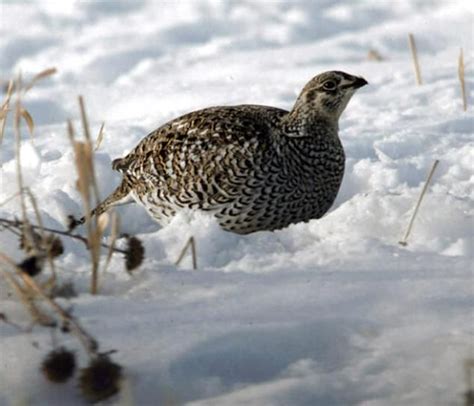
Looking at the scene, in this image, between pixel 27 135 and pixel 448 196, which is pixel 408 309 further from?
pixel 27 135

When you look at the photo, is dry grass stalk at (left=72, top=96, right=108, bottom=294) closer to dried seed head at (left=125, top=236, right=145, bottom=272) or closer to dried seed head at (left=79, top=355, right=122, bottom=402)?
dried seed head at (left=125, top=236, right=145, bottom=272)

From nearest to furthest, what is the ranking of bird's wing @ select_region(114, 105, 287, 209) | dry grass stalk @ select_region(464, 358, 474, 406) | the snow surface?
dry grass stalk @ select_region(464, 358, 474, 406)
the snow surface
bird's wing @ select_region(114, 105, 287, 209)

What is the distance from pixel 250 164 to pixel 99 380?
186 cm

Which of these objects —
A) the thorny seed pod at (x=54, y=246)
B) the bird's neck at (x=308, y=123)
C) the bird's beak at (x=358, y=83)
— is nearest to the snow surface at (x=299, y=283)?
the thorny seed pod at (x=54, y=246)

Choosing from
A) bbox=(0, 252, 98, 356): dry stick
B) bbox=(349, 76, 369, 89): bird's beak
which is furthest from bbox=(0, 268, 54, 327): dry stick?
bbox=(349, 76, 369, 89): bird's beak

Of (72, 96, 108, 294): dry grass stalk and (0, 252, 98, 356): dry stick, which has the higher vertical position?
(72, 96, 108, 294): dry grass stalk

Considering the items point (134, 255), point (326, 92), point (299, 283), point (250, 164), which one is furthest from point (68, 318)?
point (326, 92)

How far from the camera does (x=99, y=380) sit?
3301 millimetres

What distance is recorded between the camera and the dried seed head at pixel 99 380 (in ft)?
10.8

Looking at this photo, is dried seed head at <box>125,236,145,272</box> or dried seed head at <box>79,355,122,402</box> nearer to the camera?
dried seed head at <box>79,355,122,402</box>

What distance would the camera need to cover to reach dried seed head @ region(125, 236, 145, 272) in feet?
13.0

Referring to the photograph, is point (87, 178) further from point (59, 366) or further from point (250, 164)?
point (250, 164)

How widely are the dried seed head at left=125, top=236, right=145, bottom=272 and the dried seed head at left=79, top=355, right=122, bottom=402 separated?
0.67 metres

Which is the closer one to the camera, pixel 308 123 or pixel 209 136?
pixel 209 136
